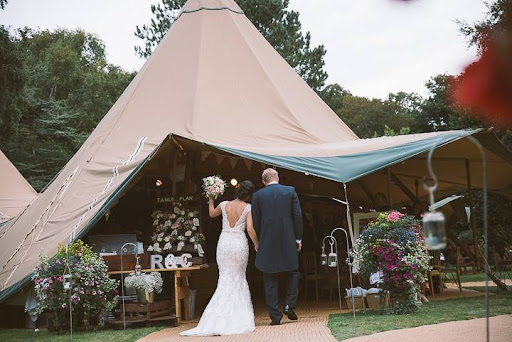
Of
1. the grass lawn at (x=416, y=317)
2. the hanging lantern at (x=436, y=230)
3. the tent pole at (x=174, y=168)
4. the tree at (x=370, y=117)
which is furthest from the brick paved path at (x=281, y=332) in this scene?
the tree at (x=370, y=117)

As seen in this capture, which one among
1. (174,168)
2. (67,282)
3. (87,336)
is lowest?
(87,336)

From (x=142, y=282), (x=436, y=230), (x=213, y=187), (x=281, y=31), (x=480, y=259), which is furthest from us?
(x=281, y=31)

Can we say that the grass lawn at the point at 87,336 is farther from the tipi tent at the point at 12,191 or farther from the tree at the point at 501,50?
the tipi tent at the point at 12,191

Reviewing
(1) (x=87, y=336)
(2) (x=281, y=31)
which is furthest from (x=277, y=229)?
(2) (x=281, y=31)

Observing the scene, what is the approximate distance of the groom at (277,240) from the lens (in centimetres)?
750

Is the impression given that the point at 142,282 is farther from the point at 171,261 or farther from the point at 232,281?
the point at 232,281

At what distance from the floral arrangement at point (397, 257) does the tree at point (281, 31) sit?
16981 mm

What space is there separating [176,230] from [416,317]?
133 inches

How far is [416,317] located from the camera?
7.19m

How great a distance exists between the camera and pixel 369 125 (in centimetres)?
4159

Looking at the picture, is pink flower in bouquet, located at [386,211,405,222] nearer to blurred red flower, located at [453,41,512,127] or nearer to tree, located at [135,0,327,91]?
blurred red flower, located at [453,41,512,127]

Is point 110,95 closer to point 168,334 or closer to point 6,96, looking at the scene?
point 6,96

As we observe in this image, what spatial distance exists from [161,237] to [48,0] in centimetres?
662

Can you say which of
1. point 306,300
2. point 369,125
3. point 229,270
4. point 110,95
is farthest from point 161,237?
point 369,125
